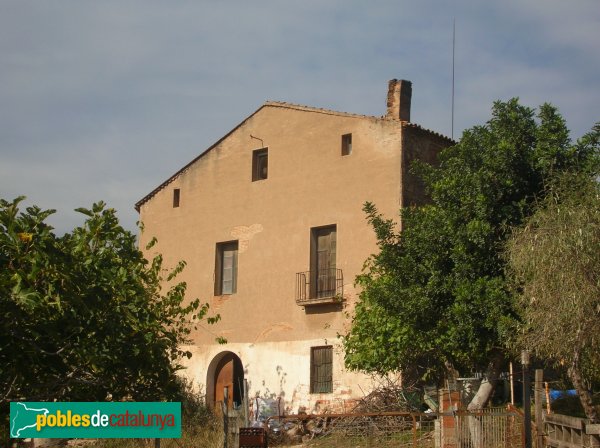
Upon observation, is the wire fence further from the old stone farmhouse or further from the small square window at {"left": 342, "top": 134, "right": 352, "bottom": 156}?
the small square window at {"left": 342, "top": 134, "right": 352, "bottom": 156}

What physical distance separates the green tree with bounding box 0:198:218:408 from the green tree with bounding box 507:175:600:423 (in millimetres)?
6926

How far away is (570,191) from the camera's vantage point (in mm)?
17266

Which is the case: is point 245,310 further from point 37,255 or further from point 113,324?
point 37,255

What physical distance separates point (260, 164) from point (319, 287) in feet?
15.4

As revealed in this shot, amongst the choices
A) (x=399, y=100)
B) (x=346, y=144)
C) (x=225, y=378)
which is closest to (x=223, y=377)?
(x=225, y=378)

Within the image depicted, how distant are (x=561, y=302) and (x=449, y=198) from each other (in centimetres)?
413

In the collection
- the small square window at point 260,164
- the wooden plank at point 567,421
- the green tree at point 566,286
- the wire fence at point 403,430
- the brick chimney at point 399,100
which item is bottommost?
the wire fence at point 403,430

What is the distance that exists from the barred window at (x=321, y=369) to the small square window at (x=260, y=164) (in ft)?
18.6

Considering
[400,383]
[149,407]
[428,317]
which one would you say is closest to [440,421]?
[428,317]

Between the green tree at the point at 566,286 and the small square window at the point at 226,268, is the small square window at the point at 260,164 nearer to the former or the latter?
the small square window at the point at 226,268

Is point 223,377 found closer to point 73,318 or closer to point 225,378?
point 225,378

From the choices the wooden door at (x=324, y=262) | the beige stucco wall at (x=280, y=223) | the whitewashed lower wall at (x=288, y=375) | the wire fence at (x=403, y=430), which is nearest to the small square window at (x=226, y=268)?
the beige stucco wall at (x=280, y=223)

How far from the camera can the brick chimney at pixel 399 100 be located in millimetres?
23188

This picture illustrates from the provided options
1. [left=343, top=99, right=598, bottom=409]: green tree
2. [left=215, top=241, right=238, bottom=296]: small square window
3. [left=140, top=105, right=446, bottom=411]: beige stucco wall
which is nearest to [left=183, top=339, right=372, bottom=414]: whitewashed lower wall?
[left=140, top=105, right=446, bottom=411]: beige stucco wall
